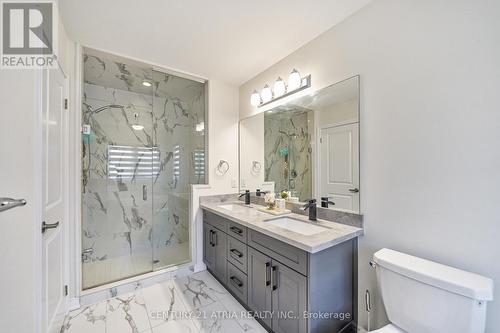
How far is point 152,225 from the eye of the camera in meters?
3.16

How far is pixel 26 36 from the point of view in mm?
1168

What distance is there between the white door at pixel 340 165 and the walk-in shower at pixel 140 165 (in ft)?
5.00

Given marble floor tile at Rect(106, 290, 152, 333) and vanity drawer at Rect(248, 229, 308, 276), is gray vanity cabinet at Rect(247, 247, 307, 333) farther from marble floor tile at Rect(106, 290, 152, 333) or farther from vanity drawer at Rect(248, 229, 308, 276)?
marble floor tile at Rect(106, 290, 152, 333)

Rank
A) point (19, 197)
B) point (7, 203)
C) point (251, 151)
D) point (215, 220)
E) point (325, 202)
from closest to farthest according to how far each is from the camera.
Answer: point (7, 203)
point (19, 197)
point (325, 202)
point (215, 220)
point (251, 151)

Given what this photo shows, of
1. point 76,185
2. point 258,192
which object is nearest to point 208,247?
point 258,192

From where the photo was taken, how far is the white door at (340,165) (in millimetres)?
1602

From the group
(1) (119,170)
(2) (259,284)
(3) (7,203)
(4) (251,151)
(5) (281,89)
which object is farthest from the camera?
(1) (119,170)

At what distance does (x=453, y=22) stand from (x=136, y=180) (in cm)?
350

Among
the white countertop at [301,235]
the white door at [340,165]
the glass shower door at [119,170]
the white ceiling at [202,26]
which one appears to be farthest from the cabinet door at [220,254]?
the white ceiling at [202,26]

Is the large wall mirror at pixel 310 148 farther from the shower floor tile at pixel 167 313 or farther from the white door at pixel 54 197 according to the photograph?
the white door at pixel 54 197

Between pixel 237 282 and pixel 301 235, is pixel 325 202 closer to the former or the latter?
pixel 301 235

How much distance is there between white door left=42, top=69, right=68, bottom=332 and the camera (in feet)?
4.12

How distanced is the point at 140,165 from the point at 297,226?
240cm

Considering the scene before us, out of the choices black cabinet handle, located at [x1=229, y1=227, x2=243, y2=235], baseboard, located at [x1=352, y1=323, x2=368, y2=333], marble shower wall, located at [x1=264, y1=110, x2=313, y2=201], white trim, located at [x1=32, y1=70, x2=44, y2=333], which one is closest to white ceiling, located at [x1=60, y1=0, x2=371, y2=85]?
marble shower wall, located at [x1=264, y1=110, x2=313, y2=201]
